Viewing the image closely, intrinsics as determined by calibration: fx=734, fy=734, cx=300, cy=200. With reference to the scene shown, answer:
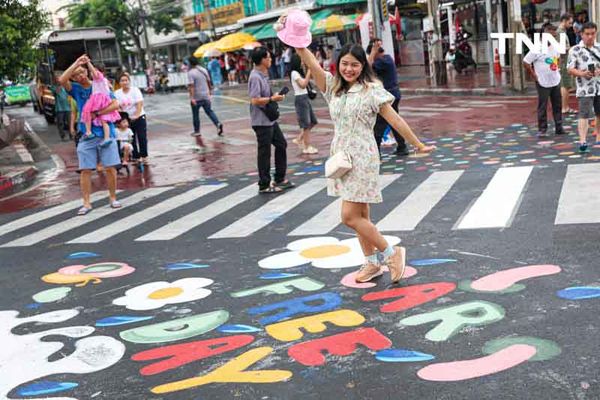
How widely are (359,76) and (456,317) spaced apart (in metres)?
1.88

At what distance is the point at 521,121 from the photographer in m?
14.1

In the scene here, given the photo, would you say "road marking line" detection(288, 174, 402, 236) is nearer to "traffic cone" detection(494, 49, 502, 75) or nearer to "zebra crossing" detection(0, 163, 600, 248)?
"zebra crossing" detection(0, 163, 600, 248)

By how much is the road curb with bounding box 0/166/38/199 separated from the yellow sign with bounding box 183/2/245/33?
40887 millimetres

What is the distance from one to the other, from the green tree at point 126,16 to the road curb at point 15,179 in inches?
1684

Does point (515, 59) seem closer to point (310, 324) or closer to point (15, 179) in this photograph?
point (15, 179)

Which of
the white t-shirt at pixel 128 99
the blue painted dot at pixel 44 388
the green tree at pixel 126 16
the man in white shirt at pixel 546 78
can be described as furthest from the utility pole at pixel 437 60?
the green tree at pixel 126 16

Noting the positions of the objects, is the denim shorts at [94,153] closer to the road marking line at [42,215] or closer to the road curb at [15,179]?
the road marking line at [42,215]

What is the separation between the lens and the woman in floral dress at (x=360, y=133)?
5.32 metres

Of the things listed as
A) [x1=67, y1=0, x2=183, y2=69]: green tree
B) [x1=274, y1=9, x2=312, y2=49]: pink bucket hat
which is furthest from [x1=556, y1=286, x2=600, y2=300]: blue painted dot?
[x1=67, y1=0, x2=183, y2=69]: green tree

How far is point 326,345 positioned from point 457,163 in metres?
6.48

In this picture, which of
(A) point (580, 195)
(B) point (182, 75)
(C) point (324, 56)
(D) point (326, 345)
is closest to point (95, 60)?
(C) point (324, 56)

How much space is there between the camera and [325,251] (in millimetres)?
6633

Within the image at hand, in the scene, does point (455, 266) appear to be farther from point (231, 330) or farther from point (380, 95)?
point (231, 330)

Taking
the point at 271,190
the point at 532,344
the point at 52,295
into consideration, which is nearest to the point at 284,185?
the point at 271,190
